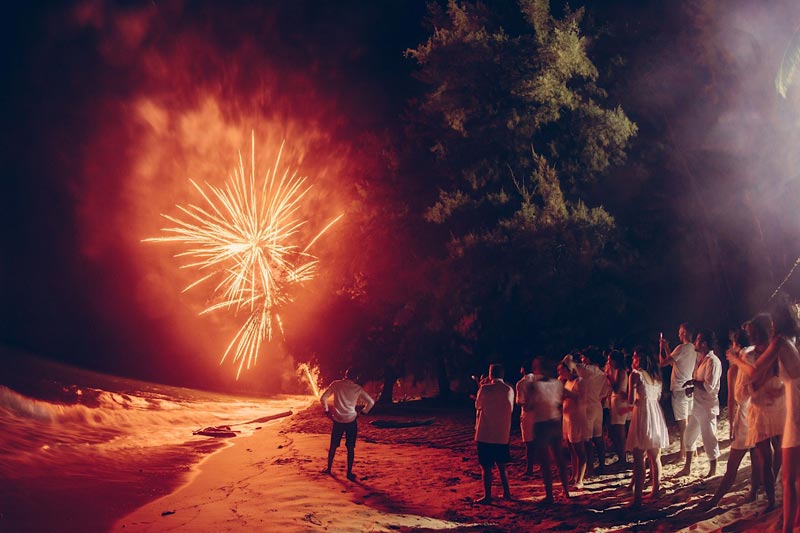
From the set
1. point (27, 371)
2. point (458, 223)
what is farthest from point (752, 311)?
point (27, 371)

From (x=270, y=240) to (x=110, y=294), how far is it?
53095mm

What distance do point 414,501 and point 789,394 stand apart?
5.72m

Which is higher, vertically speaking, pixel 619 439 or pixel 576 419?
pixel 576 419

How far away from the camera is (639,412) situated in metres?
9.09

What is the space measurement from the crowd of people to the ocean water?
5969 mm

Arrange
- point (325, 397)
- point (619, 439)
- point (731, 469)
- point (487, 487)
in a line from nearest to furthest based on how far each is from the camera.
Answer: point (731, 469)
point (487, 487)
point (619, 439)
point (325, 397)

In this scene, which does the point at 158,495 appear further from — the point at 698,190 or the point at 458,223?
the point at 698,190

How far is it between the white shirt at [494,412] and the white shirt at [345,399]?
8.19ft

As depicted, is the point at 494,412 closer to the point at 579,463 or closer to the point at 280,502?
the point at 579,463

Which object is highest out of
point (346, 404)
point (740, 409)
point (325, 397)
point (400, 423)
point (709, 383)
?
point (709, 383)

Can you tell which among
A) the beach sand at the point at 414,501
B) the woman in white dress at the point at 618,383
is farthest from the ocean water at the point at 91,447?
the woman in white dress at the point at 618,383

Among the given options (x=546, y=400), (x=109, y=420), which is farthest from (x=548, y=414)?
(x=109, y=420)

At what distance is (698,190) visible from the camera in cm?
1748

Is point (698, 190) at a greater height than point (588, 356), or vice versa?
point (698, 190)
